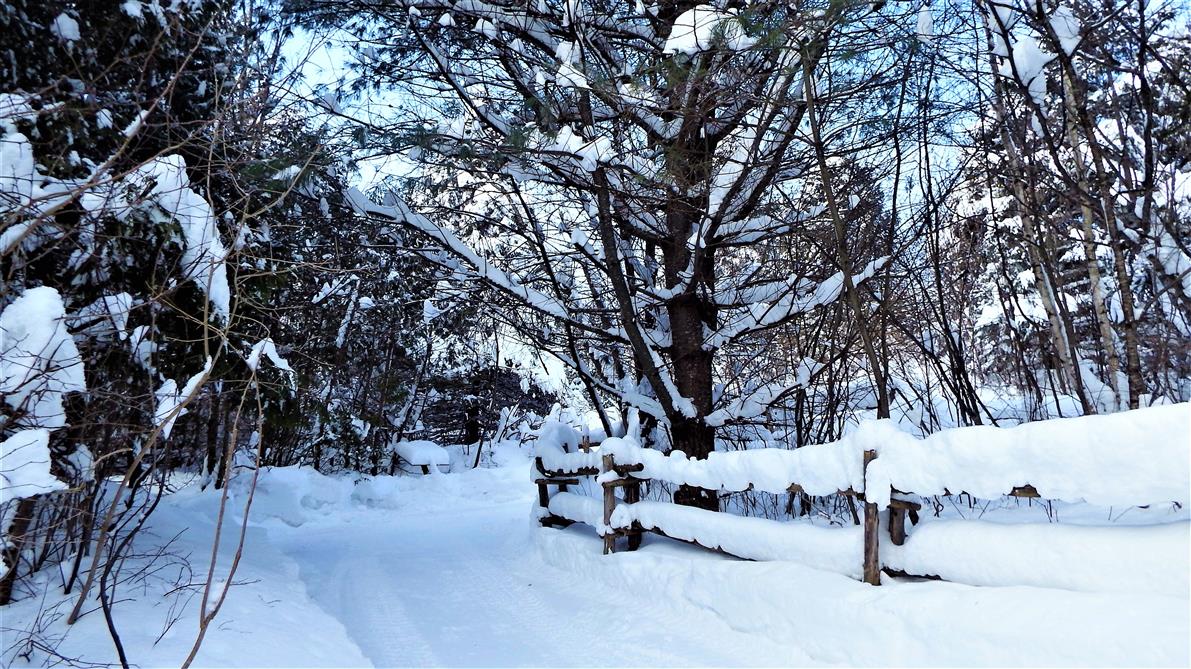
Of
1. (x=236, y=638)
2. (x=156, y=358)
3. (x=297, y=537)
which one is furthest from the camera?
(x=297, y=537)

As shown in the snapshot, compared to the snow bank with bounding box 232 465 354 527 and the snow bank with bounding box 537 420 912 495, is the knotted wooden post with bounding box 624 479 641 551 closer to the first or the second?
the snow bank with bounding box 537 420 912 495

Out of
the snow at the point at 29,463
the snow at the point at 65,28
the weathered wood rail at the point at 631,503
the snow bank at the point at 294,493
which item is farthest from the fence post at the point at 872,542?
the snow bank at the point at 294,493

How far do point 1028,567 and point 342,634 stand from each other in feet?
14.5

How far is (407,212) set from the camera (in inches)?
282

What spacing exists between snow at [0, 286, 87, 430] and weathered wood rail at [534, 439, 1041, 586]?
4174 mm

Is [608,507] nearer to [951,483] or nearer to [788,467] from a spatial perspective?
[788,467]

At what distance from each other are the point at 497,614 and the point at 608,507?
5.08ft

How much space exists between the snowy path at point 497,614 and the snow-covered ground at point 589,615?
20mm

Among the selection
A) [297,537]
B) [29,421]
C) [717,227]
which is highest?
[717,227]

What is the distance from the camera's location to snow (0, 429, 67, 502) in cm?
302

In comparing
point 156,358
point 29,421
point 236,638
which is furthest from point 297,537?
point 29,421

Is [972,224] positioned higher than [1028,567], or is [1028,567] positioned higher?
[972,224]

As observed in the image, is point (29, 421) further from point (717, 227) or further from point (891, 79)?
point (891, 79)

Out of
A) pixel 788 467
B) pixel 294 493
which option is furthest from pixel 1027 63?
pixel 294 493
